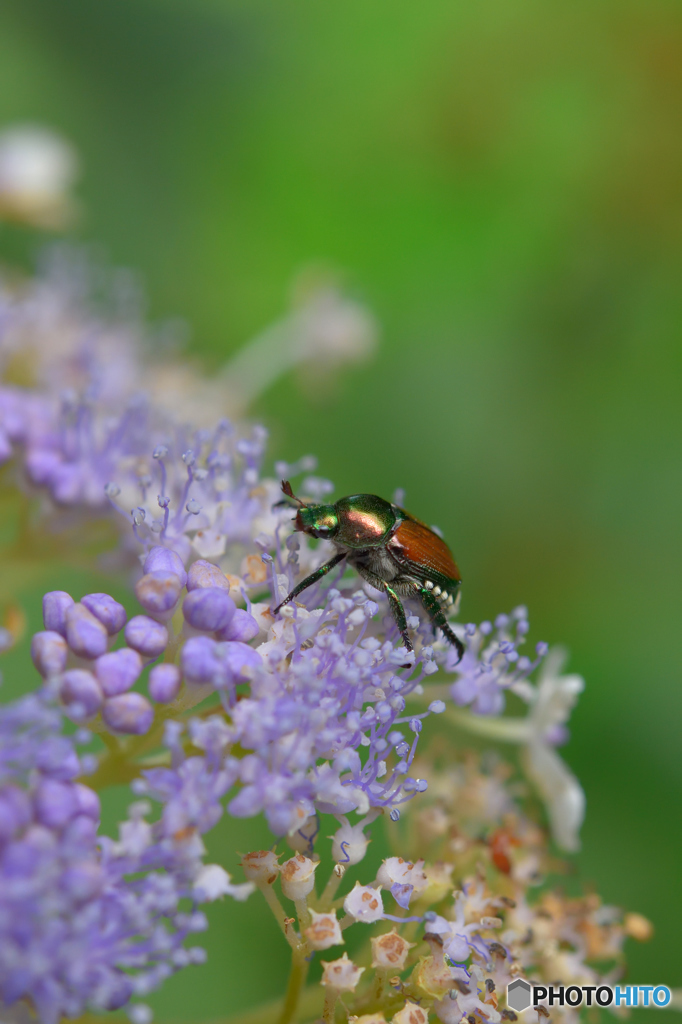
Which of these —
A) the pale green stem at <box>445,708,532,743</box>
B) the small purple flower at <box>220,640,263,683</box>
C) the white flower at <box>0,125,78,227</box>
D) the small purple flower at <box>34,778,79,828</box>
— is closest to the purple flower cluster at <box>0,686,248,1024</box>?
the small purple flower at <box>34,778,79,828</box>

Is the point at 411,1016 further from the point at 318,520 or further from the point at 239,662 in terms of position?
the point at 318,520

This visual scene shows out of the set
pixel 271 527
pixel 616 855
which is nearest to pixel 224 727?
pixel 271 527

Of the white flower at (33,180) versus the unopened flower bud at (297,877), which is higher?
the white flower at (33,180)

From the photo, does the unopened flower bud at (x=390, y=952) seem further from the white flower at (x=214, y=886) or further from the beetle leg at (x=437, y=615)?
the beetle leg at (x=437, y=615)

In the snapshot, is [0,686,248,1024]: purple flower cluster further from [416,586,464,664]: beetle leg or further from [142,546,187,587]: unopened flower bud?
[416,586,464,664]: beetle leg

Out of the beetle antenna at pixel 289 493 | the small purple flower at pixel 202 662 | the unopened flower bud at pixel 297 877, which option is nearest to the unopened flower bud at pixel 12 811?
the small purple flower at pixel 202 662

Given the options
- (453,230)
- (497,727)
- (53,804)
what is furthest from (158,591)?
(453,230)

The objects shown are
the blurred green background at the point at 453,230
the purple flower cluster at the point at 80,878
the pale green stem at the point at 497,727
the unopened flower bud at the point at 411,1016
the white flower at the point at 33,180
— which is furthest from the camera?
the blurred green background at the point at 453,230

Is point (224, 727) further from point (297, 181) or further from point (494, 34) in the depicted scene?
point (494, 34)
